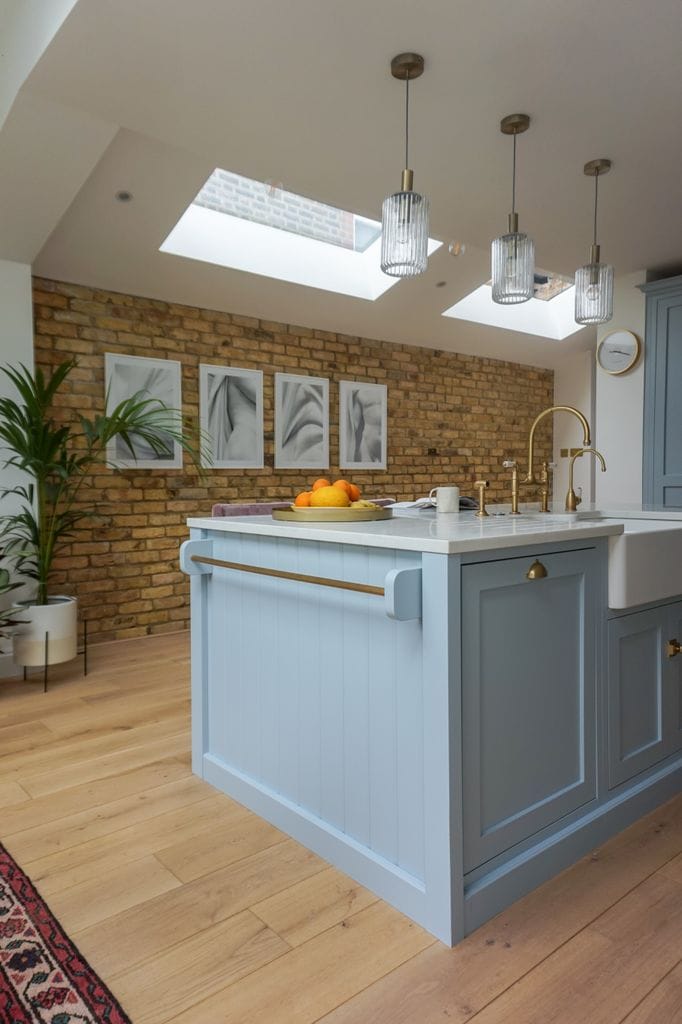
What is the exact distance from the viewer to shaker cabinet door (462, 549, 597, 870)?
1458 mm

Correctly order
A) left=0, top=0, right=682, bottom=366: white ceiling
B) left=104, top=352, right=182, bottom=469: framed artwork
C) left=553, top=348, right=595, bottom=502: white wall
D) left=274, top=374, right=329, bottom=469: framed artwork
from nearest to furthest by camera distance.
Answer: left=0, top=0, right=682, bottom=366: white ceiling, left=104, top=352, right=182, bottom=469: framed artwork, left=274, top=374, right=329, bottom=469: framed artwork, left=553, top=348, right=595, bottom=502: white wall

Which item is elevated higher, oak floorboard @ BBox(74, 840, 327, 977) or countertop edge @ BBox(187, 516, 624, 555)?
countertop edge @ BBox(187, 516, 624, 555)

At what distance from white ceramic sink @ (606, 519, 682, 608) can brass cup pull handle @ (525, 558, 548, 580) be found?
1.07 feet

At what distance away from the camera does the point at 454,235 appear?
12.9 feet

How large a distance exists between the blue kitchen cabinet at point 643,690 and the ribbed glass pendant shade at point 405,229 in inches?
53.3

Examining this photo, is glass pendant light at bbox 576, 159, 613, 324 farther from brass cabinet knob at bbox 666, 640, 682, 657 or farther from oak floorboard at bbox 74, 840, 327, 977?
oak floorboard at bbox 74, 840, 327, 977

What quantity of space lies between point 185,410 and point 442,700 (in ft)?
11.7

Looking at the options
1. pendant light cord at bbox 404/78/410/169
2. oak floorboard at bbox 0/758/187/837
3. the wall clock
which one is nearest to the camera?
oak floorboard at bbox 0/758/187/837

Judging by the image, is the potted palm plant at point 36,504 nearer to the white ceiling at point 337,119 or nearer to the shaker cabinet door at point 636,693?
the white ceiling at point 337,119

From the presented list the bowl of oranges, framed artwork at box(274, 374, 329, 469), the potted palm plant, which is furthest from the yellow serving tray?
framed artwork at box(274, 374, 329, 469)

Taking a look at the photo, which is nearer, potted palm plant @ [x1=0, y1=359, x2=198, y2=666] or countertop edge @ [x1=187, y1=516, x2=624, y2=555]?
countertop edge @ [x1=187, y1=516, x2=624, y2=555]

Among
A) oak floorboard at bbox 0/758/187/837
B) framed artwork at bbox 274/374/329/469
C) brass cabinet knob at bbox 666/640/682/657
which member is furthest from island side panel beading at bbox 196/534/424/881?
framed artwork at bbox 274/374/329/469

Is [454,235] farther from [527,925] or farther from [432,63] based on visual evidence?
[527,925]

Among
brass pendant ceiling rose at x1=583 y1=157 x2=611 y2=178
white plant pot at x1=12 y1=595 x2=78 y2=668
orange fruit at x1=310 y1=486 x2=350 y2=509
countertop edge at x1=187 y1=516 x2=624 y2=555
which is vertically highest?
brass pendant ceiling rose at x1=583 y1=157 x2=611 y2=178
